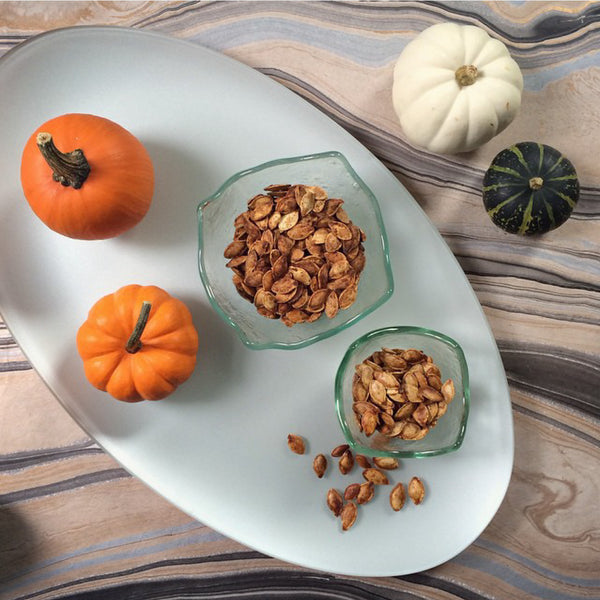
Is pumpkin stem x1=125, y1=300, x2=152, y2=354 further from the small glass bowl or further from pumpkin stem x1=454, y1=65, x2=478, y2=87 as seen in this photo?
pumpkin stem x1=454, y1=65, x2=478, y2=87

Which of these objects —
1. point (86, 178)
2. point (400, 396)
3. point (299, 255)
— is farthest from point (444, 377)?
point (86, 178)

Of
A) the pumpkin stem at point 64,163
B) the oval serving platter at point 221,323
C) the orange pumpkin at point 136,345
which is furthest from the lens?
the oval serving platter at point 221,323

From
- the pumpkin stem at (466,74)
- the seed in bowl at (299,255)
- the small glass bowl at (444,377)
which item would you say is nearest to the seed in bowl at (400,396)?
the small glass bowl at (444,377)

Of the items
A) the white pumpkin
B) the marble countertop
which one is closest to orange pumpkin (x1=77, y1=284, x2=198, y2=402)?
the marble countertop

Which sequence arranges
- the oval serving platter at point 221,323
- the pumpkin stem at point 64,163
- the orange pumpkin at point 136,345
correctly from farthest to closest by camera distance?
the oval serving platter at point 221,323, the orange pumpkin at point 136,345, the pumpkin stem at point 64,163

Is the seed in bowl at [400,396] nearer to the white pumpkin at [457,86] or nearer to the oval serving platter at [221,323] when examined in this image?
the oval serving platter at [221,323]

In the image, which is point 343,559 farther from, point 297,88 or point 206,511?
point 297,88

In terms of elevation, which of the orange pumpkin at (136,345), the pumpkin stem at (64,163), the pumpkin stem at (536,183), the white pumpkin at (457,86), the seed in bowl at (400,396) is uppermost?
the white pumpkin at (457,86)
